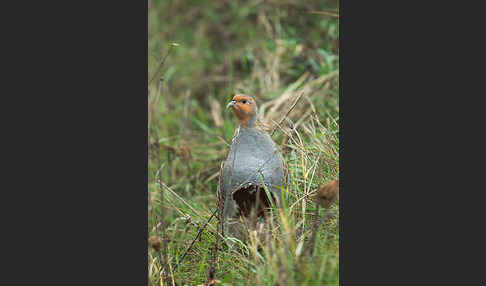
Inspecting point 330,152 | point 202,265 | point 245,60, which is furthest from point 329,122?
point 245,60

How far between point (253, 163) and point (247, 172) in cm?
8

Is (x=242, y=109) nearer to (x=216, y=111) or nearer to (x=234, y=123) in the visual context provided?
(x=234, y=123)

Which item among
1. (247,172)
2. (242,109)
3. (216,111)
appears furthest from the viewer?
(216,111)

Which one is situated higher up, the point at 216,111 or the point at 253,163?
the point at 216,111

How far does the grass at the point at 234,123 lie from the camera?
10.6 feet

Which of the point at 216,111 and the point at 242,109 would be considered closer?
the point at 242,109

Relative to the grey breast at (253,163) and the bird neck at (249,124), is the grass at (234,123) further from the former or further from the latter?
the bird neck at (249,124)

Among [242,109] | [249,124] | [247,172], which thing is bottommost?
[247,172]

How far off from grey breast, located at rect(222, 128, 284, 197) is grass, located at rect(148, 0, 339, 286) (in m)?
0.21

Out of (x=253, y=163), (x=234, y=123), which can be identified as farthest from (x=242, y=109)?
(x=234, y=123)

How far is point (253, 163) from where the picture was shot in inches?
140

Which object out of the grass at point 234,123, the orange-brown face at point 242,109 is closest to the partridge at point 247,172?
the orange-brown face at point 242,109

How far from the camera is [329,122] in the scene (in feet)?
13.6

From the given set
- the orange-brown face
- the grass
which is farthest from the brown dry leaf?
the orange-brown face
